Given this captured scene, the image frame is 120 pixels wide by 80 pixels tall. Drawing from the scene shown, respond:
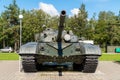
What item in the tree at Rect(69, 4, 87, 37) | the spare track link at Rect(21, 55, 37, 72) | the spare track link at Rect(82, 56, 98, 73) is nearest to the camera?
the spare track link at Rect(21, 55, 37, 72)

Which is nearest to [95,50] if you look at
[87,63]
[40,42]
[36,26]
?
[87,63]

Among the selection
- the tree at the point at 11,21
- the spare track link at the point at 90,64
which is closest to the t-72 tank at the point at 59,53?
the spare track link at the point at 90,64

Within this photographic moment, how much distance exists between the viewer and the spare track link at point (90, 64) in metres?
15.2

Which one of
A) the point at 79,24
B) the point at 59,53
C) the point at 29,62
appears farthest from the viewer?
the point at 79,24

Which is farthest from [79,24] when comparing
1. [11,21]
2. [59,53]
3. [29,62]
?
[29,62]

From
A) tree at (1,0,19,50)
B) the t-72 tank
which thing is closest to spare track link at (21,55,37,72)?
the t-72 tank

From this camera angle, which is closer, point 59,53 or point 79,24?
point 59,53

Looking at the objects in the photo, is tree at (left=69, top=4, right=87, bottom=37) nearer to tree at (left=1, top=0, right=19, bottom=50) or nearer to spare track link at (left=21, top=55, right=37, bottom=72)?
tree at (left=1, top=0, right=19, bottom=50)

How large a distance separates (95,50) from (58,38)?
5.81 ft

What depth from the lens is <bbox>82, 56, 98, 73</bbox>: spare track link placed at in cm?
1523

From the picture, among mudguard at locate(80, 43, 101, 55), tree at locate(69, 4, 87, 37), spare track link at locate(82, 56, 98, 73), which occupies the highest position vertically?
tree at locate(69, 4, 87, 37)

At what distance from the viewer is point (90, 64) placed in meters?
15.4

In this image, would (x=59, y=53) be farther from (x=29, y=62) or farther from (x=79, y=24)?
(x=79, y=24)

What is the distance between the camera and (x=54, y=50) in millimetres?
15789
